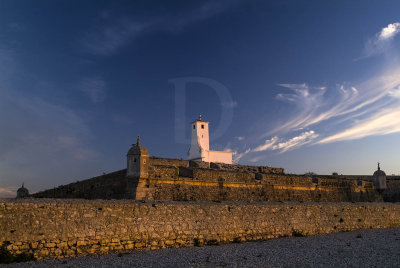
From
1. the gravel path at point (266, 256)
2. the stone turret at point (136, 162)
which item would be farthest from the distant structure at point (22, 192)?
the gravel path at point (266, 256)

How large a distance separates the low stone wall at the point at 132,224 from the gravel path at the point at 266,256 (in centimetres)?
61

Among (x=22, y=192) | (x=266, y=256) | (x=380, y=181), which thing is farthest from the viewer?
(x=380, y=181)

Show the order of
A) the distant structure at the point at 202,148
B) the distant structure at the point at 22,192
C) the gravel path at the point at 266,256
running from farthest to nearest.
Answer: the distant structure at the point at 202,148
the distant structure at the point at 22,192
the gravel path at the point at 266,256

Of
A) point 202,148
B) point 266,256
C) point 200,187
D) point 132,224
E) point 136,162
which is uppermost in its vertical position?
point 202,148

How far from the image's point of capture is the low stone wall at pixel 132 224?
456 inches

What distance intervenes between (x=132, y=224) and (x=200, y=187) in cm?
847

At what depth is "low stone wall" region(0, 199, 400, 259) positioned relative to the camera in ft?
38.0

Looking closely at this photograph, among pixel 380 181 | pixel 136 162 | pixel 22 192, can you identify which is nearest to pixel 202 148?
pixel 380 181

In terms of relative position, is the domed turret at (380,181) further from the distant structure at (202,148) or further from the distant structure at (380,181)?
the distant structure at (202,148)

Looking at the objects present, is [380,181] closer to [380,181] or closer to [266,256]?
[380,181]

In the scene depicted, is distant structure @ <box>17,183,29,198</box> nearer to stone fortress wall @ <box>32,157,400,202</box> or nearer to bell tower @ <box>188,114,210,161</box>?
stone fortress wall @ <box>32,157,400,202</box>

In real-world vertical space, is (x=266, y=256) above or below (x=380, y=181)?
below

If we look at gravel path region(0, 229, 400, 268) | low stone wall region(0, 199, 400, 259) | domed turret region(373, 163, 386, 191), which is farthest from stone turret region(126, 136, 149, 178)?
domed turret region(373, 163, 386, 191)

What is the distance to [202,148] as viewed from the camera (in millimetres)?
51375
